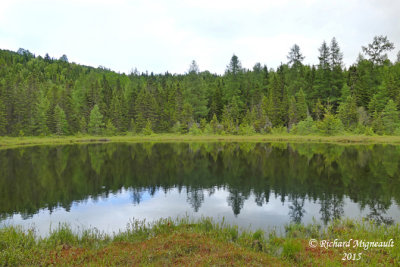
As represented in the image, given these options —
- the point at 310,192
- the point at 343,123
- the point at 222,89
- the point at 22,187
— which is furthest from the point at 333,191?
the point at 222,89

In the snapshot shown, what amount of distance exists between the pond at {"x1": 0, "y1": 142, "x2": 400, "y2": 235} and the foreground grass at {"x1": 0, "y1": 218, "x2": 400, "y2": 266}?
3069 mm

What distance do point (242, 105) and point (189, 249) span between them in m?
85.2

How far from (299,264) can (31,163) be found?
1483 inches

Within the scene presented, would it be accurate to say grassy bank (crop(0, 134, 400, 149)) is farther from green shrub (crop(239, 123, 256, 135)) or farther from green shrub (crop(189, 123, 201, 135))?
green shrub (crop(189, 123, 201, 135))

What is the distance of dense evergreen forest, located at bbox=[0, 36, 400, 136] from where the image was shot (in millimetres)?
72125

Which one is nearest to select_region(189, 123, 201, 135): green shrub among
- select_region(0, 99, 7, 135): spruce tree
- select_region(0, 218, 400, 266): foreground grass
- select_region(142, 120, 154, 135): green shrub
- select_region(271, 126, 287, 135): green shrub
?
select_region(142, 120, 154, 135): green shrub

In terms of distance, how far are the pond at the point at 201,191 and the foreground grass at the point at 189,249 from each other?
10.1 feet

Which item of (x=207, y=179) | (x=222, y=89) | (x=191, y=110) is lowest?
(x=207, y=179)

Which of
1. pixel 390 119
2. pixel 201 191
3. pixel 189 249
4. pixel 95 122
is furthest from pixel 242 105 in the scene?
pixel 189 249

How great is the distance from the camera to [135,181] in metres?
26.2

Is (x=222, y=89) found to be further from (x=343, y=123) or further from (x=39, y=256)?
(x=39, y=256)

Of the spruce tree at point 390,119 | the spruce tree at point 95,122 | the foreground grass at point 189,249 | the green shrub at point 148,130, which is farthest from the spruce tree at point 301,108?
the foreground grass at point 189,249

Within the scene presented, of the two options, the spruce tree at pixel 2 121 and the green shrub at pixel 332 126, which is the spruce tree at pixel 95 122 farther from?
the green shrub at pixel 332 126

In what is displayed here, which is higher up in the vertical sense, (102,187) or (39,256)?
(39,256)
